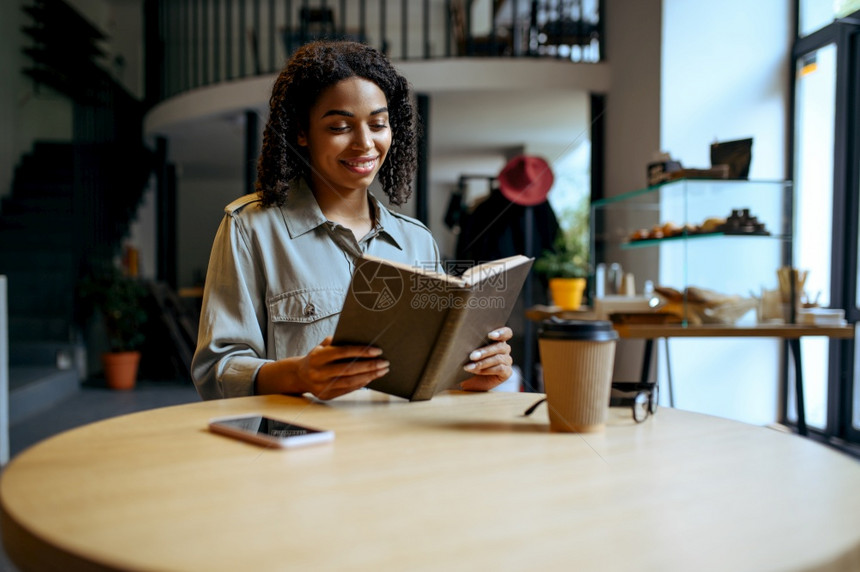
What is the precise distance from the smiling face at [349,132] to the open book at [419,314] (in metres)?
0.46

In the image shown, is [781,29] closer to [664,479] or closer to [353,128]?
[353,128]

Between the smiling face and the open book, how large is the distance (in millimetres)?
464

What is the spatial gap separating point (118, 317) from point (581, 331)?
17.2 ft

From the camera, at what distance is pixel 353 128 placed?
1286 millimetres

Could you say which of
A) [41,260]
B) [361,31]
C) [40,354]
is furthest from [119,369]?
[361,31]

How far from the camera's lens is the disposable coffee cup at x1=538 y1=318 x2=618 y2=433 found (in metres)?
0.75

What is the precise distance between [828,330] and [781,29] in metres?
1.92

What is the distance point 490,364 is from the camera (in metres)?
1.07

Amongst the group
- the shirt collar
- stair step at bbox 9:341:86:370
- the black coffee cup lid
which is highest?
the shirt collar

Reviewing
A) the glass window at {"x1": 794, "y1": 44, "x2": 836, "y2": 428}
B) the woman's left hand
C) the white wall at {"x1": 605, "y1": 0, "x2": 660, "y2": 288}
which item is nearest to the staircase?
the white wall at {"x1": 605, "y1": 0, "x2": 660, "y2": 288}

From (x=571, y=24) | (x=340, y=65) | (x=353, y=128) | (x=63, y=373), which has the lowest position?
(x=63, y=373)

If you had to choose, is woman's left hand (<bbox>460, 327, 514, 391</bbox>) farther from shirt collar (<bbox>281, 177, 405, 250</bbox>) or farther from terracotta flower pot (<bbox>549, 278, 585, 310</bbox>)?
terracotta flower pot (<bbox>549, 278, 585, 310</bbox>)

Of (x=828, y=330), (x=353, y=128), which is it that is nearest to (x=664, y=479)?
(x=353, y=128)

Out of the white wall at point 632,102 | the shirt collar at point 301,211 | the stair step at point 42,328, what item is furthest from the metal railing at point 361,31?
the shirt collar at point 301,211
